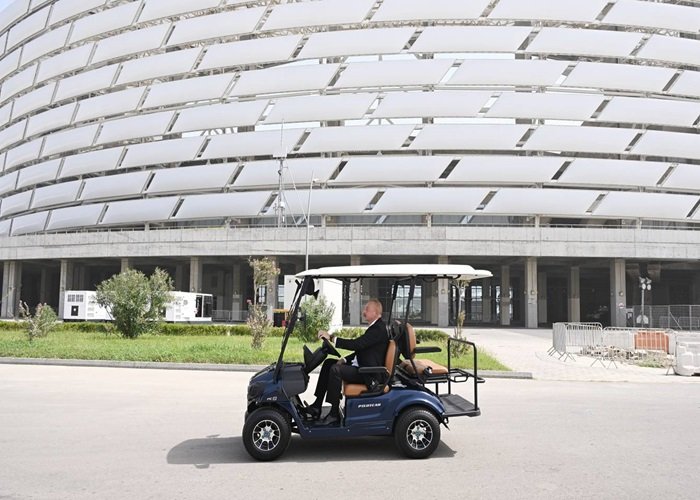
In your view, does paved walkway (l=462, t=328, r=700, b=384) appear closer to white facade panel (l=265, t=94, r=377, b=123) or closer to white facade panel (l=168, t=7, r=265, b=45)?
white facade panel (l=265, t=94, r=377, b=123)

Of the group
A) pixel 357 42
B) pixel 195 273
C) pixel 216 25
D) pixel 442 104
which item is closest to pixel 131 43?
pixel 216 25

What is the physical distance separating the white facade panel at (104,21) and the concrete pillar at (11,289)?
757 inches

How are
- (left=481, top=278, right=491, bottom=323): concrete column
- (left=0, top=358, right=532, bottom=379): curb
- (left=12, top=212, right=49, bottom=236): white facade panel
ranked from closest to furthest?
(left=0, top=358, right=532, bottom=379): curb → (left=12, top=212, right=49, bottom=236): white facade panel → (left=481, top=278, right=491, bottom=323): concrete column

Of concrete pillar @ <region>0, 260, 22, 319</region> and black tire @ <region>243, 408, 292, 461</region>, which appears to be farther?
concrete pillar @ <region>0, 260, 22, 319</region>

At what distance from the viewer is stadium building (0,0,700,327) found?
40.2m

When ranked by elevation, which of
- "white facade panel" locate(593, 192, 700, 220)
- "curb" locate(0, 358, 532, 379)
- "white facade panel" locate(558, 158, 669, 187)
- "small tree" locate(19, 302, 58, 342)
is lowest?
"curb" locate(0, 358, 532, 379)

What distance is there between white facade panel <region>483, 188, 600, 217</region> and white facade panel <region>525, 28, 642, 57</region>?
910cm

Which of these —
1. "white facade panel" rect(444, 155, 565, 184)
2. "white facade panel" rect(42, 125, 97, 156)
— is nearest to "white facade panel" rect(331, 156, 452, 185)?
"white facade panel" rect(444, 155, 565, 184)

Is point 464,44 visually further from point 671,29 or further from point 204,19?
point 204,19

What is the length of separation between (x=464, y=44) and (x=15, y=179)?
4027 centimetres

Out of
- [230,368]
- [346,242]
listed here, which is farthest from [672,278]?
[230,368]

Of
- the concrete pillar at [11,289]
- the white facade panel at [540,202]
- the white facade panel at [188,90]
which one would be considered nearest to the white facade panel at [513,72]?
the white facade panel at [540,202]

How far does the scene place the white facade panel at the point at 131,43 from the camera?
154 feet

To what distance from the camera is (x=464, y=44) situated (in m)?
40.6
